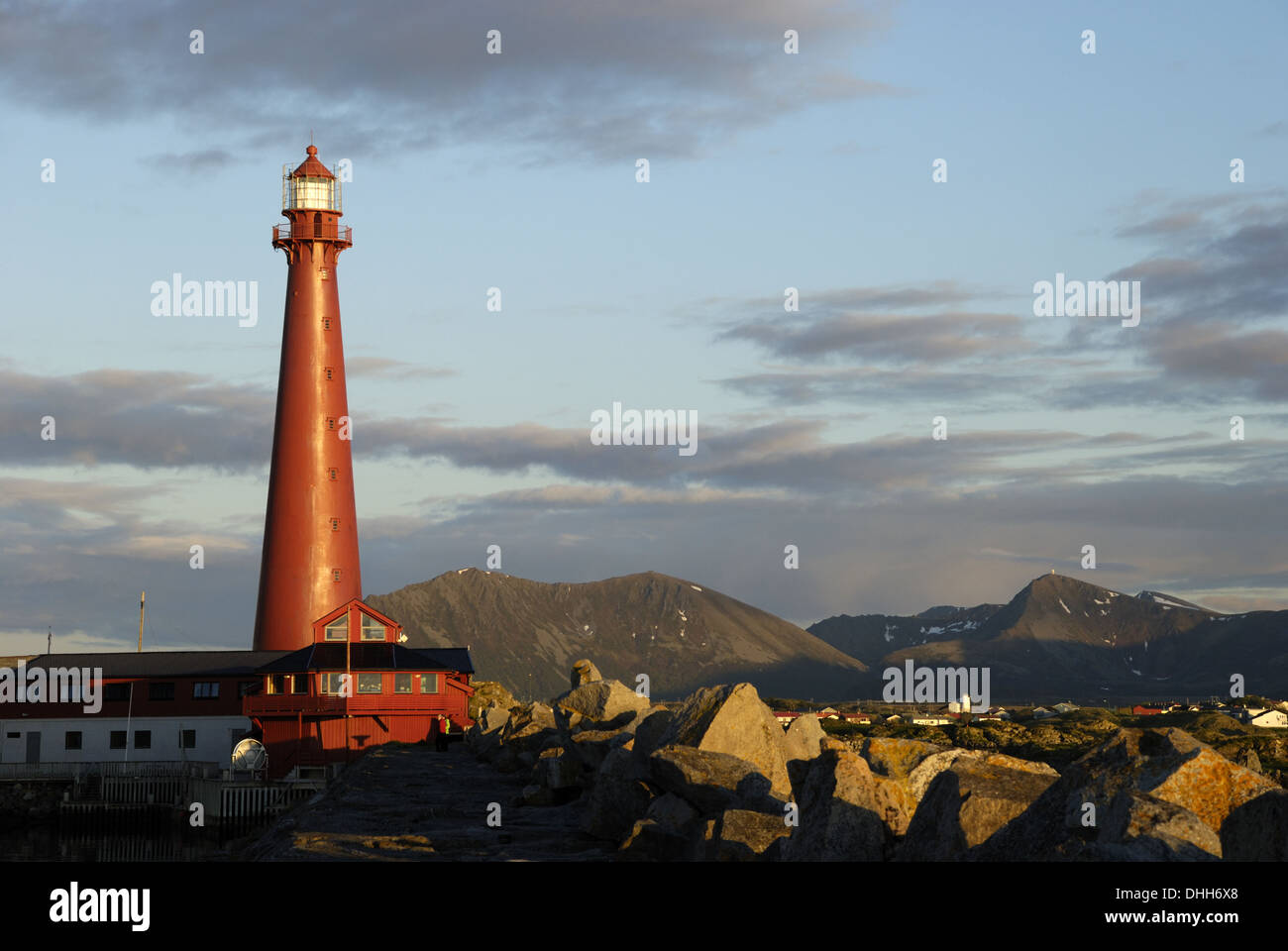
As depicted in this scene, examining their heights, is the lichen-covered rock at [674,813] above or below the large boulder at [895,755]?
below

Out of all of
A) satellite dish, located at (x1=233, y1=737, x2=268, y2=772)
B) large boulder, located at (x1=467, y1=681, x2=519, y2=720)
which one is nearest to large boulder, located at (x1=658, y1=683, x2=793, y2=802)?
satellite dish, located at (x1=233, y1=737, x2=268, y2=772)

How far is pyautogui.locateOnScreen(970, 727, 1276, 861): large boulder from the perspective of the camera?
14.7m

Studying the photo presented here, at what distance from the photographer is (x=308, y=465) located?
70938 mm

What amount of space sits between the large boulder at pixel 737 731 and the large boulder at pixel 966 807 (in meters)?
7.02

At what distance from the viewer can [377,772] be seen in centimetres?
4794

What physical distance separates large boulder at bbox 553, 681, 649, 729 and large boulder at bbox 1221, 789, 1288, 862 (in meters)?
24.2

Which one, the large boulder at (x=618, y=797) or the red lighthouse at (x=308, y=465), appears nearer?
the large boulder at (x=618, y=797)

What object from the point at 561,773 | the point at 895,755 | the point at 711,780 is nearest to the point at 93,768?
the point at 561,773

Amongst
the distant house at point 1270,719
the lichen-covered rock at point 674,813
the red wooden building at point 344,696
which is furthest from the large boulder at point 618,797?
the distant house at point 1270,719

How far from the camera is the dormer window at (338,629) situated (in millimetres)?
68188

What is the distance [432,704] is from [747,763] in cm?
4621

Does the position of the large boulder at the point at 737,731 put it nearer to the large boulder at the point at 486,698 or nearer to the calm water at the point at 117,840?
the calm water at the point at 117,840
